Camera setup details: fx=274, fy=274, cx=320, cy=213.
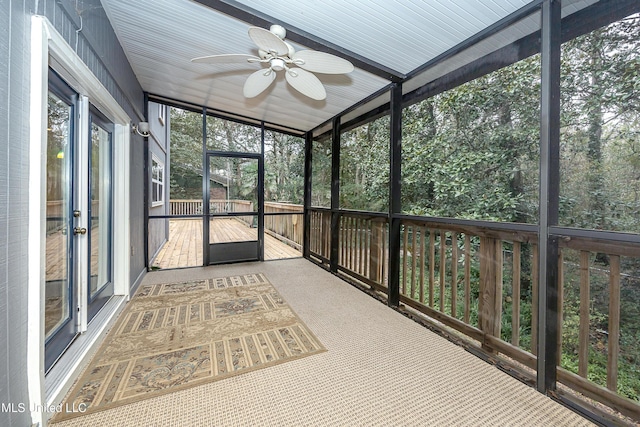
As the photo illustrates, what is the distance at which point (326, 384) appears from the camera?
1.67 m

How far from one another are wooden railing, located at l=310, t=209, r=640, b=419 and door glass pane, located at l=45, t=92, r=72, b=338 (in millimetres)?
→ 2795

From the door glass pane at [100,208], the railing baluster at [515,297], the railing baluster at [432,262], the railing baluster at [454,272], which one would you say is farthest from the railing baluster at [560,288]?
the door glass pane at [100,208]

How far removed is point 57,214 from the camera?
1798 mm

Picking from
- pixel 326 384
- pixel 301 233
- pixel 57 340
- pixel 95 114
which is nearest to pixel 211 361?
pixel 326 384

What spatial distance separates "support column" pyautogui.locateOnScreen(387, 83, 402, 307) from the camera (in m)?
2.88

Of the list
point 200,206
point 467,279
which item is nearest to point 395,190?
point 467,279

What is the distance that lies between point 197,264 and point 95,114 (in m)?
2.68

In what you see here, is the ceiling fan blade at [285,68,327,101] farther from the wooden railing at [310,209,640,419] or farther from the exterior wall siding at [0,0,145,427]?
the wooden railing at [310,209,640,419]

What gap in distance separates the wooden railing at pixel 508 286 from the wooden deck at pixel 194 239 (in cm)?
238

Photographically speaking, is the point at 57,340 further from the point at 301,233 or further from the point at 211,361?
the point at 301,233

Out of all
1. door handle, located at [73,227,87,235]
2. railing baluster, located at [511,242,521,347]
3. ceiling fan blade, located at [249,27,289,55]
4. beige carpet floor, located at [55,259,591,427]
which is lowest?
beige carpet floor, located at [55,259,591,427]

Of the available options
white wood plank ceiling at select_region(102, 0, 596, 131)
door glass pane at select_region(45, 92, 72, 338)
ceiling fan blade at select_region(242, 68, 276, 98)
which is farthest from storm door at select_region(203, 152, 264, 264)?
door glass pane at select_region(45, 92, 72, 338)

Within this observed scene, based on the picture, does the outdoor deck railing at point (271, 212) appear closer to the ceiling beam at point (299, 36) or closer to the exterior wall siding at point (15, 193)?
the ceiling beam at point (299, 36)

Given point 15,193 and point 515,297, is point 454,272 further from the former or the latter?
point 15,193
